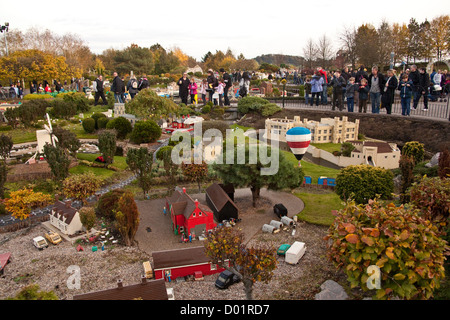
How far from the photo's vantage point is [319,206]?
71.6 ft

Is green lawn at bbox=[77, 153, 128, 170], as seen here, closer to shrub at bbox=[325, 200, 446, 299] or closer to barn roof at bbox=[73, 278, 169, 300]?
barn roof at bbox=[73, 278, 169, 300]

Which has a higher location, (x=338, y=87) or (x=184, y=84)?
(x=184, y=84)

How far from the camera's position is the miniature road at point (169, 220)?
1817 cm

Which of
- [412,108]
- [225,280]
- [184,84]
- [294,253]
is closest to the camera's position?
[225,280]

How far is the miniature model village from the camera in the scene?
14625 mm

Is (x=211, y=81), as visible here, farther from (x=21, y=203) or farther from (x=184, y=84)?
(x=21, y=203)

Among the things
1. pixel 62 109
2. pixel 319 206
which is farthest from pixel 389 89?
pixel 62 109

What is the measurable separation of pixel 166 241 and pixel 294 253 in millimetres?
6322

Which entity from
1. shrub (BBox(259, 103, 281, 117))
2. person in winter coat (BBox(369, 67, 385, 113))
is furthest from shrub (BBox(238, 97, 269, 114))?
person in winter coat (BBox(369, 67, 385, 113))

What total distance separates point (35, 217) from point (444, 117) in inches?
1203

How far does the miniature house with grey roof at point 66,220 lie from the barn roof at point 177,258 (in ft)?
19.0

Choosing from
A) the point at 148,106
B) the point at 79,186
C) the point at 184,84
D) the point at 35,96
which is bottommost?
the point at 79,186

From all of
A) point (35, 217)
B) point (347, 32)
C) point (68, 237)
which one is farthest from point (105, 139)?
point (347, 32)

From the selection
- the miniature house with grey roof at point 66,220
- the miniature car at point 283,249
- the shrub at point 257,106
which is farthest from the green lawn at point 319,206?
the shrub at point 257,106
